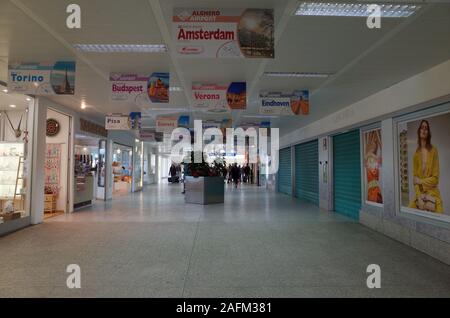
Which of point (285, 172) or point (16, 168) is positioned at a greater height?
point (16, 168)

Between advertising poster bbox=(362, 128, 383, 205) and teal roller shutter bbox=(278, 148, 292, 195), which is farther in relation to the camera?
teal roller shutter bbox=(278, 148, 292, 195)

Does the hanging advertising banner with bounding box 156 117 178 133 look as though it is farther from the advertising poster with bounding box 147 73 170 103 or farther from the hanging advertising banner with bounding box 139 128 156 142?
the hanging advertising banner with bounding box 139 128 156 142

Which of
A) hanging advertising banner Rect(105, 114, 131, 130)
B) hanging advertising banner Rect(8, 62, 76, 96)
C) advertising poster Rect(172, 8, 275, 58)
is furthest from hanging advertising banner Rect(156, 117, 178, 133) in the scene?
advertising poster Rect(172, 8, 275, 58)

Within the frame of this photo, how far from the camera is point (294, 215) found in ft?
26.7

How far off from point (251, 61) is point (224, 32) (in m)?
1.75

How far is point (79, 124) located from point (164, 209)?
3654mm

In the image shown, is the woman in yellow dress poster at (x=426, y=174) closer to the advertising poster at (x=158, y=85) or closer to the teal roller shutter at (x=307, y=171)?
the advertising poster at (x=158, y=85)

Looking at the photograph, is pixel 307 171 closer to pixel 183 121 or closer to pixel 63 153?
pixel 183 121

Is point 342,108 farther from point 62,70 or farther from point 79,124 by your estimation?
point 79,124

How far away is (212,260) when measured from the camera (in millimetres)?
4211

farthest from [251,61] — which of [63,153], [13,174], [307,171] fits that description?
[307,171]

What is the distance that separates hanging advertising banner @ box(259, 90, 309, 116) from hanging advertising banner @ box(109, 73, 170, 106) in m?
2.20

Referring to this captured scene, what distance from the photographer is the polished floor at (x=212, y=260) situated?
10.6 feet

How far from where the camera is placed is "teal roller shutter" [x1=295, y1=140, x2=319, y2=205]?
1065cm
